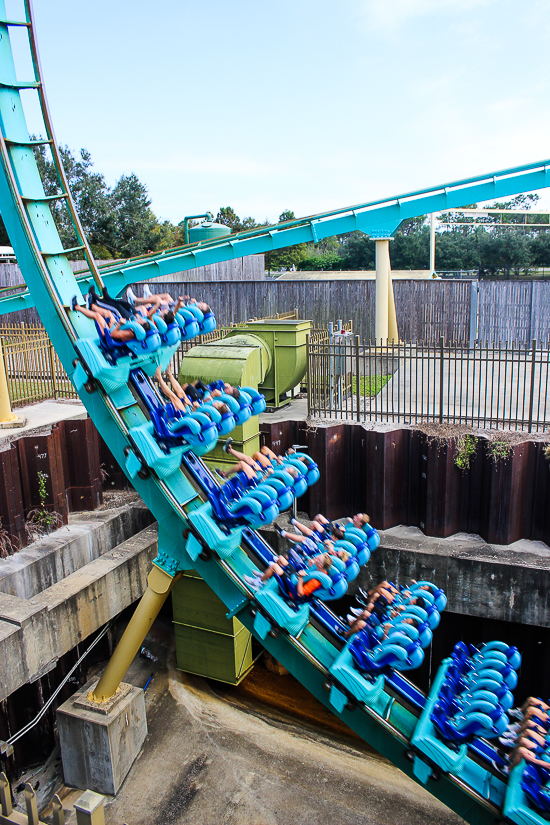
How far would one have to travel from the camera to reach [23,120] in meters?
6.32

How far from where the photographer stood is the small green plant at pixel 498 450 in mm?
9328

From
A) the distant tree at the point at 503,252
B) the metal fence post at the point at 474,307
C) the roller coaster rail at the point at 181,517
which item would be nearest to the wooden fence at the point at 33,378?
the roller coaster rail at the point at 181,517

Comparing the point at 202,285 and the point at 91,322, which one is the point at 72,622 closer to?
the point at 91,322

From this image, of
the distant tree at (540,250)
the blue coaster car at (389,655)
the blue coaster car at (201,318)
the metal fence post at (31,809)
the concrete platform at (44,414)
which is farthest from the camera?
the distant tree at (540,250)

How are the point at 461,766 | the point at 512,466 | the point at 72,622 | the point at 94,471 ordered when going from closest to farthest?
the point at 461,766 → the point at 72,622 → the point at 512,466 → the point at 94,471

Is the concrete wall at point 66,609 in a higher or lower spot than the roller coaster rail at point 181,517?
lower

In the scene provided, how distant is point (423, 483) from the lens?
998 cm

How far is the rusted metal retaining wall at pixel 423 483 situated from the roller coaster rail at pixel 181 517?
429cm

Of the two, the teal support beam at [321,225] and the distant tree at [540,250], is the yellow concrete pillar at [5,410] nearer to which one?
the teal support beam at [321,225]

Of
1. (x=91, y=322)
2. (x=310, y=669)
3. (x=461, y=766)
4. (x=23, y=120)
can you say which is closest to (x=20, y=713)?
(x=310, y=669)

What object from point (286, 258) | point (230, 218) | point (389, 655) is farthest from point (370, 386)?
point (230, 218)

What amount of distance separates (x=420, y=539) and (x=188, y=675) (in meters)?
4.65

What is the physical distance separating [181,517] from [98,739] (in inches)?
163

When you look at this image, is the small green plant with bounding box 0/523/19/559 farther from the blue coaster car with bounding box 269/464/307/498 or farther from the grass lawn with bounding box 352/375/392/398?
the grass lawn with bounding box 352/375/392/398
